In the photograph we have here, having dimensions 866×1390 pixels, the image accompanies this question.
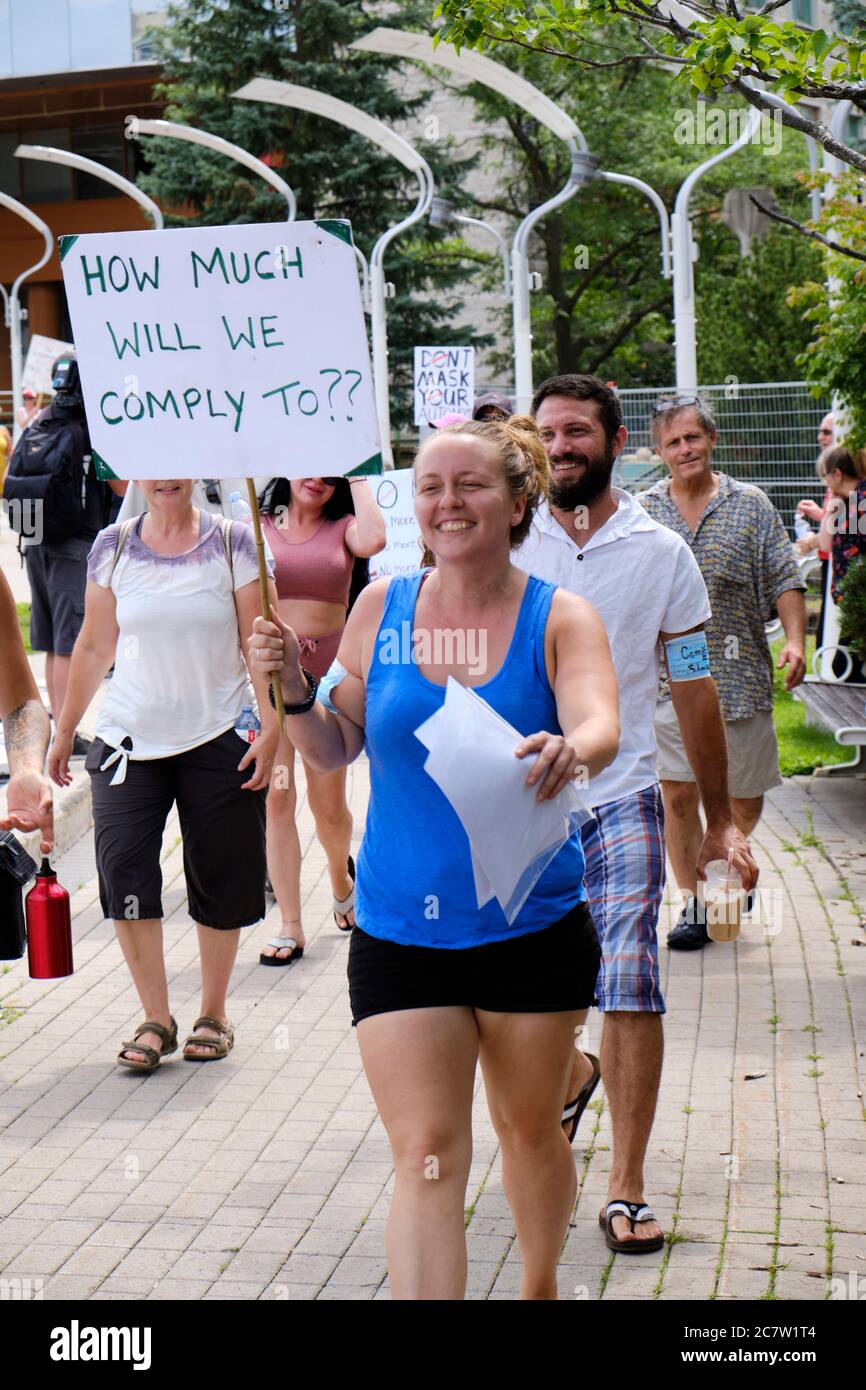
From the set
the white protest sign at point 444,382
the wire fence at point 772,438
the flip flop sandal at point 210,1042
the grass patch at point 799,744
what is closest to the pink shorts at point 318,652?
the flip flop sandal at point 210,1042

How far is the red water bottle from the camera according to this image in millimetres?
4523

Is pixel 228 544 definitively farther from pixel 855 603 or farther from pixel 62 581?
pixel 855 603

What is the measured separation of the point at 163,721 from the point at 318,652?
1634 millimetres

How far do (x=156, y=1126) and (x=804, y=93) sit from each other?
3.63 meters

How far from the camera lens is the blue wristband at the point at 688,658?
4.89 m

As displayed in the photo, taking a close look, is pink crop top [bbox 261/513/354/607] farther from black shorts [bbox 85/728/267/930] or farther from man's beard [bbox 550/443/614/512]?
man's beard [bbox 550/443/614/512]

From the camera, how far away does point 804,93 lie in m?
5.05

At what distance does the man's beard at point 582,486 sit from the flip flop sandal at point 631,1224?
184 centimetres

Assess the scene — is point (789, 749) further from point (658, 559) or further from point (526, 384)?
point (526, 384)

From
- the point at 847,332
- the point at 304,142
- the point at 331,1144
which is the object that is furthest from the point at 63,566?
the point at 304,142

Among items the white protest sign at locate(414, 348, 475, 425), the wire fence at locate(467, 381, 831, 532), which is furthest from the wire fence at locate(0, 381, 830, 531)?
the white protest sign at locate(414, 348, 475, 425)

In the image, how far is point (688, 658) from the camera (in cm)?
490

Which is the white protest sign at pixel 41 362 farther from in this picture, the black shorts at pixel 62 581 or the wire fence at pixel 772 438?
the black shorts at pixel 62 581

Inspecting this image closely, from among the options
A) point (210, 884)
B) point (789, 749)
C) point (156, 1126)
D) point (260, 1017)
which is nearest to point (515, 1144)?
point (156, 1126)
